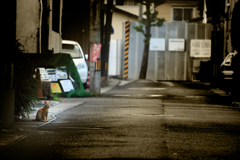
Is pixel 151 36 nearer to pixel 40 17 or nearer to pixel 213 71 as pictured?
pixel 213 71

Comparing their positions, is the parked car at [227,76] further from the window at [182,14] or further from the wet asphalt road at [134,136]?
the window at [182,14]

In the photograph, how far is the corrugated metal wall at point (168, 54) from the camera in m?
30.7

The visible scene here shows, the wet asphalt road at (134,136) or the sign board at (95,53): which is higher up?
the sign board at (95,53)

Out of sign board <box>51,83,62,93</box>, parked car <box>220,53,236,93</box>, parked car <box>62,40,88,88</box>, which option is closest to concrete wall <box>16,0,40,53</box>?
sign board <box>51,83,62,93</box>

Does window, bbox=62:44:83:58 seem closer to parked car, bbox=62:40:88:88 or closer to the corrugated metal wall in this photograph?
parked car, bbox=62:40:88:88

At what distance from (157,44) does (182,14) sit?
12.6m

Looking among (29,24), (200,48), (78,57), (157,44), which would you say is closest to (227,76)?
(78,57)

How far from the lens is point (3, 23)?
1088 centimetres

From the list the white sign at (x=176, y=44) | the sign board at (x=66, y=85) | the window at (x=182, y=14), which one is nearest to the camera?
the sign board at (x=66, y=85)

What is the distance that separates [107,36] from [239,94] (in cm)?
1140

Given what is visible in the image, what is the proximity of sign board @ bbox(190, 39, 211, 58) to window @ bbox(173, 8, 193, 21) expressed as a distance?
39.6ft

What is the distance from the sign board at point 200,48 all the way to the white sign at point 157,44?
1839 millimetres

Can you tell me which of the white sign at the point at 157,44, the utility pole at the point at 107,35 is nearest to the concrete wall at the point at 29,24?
the utility pole at the point at 107,35

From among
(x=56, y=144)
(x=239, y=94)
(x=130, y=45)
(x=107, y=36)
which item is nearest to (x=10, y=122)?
(x=56, y=144)
